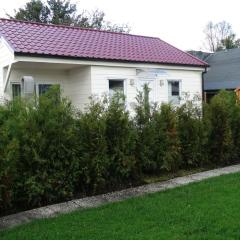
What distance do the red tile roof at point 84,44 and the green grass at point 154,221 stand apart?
797cm

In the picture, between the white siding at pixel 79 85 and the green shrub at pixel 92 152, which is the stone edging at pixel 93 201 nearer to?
the green shrub at pixel 92 152

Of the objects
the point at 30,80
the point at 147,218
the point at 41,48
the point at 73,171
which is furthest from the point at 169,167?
the point at 41,48

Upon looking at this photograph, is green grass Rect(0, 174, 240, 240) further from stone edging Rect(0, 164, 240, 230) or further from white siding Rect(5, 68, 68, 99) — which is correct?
white siding Rect(5, 68, 68, 99)

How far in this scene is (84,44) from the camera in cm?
1491

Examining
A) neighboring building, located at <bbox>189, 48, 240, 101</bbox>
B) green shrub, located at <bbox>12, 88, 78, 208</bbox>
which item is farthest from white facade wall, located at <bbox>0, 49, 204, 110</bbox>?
neighboring building, located at <bbox>189, 48, 240, 101</bbox>

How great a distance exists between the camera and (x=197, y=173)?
841 cm

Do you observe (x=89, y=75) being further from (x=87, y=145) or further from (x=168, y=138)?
(x=87, y=145)

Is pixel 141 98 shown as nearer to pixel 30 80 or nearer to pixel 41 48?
pixel 30 80

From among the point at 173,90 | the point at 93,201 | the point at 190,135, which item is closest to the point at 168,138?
the point at 190,135

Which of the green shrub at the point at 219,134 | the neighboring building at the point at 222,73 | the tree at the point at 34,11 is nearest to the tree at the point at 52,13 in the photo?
the tree at the point at 34,11

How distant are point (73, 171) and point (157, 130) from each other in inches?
84.5

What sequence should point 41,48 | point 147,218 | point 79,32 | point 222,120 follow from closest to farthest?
point 147,218 → point 222,120 → point 41,48 → point 79,32

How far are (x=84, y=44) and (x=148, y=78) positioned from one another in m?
2.53

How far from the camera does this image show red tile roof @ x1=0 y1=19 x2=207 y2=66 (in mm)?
13508
